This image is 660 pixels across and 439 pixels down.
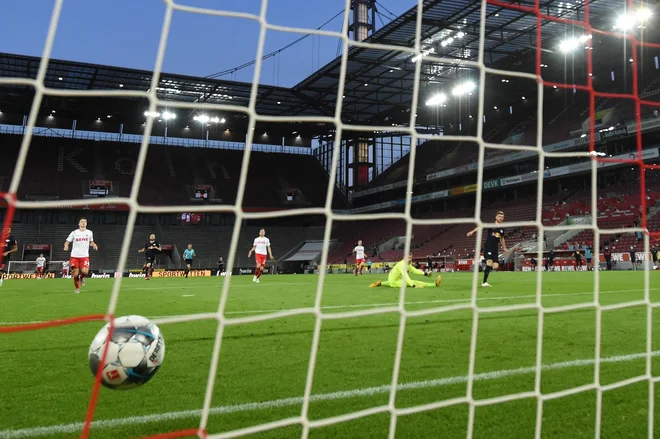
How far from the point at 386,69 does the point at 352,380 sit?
81.8 feet

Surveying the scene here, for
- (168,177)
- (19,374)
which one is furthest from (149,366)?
(168,177)

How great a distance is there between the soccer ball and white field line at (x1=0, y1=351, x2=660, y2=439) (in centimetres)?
20

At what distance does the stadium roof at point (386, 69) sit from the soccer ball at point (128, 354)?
631 inches

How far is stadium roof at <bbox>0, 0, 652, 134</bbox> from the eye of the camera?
20.6m

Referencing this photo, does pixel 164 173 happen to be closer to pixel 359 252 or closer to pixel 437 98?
pixel 437 98

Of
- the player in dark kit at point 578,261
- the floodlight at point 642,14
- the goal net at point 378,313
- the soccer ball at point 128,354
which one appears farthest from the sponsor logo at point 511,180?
the soccer ball at point 128,354

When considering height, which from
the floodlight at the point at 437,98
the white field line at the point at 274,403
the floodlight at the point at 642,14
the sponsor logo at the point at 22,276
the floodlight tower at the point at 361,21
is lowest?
the sponsor logo at the point at 22,276

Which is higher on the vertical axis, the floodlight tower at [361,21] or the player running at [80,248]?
the floodlight tower at [361,21]

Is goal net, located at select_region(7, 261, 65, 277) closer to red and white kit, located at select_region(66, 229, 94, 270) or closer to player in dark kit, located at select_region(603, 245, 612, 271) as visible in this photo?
red and white kit, located at select_region(66, 229, 94, 270)

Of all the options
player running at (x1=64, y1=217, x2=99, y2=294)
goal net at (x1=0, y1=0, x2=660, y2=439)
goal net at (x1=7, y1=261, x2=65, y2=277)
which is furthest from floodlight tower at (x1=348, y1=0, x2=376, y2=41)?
goal net at (x1=0, y1=0, x2=660, y2=439)

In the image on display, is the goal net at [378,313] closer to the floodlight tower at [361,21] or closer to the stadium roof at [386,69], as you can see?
the stadium roof at [386,69]

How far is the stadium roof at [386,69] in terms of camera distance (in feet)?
67.5

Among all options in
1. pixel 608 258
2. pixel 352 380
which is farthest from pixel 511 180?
pixel 352 380

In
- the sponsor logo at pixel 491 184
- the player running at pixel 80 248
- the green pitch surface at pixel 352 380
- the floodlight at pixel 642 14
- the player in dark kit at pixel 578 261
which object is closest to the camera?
the green pitch surface at pixel 352 380
